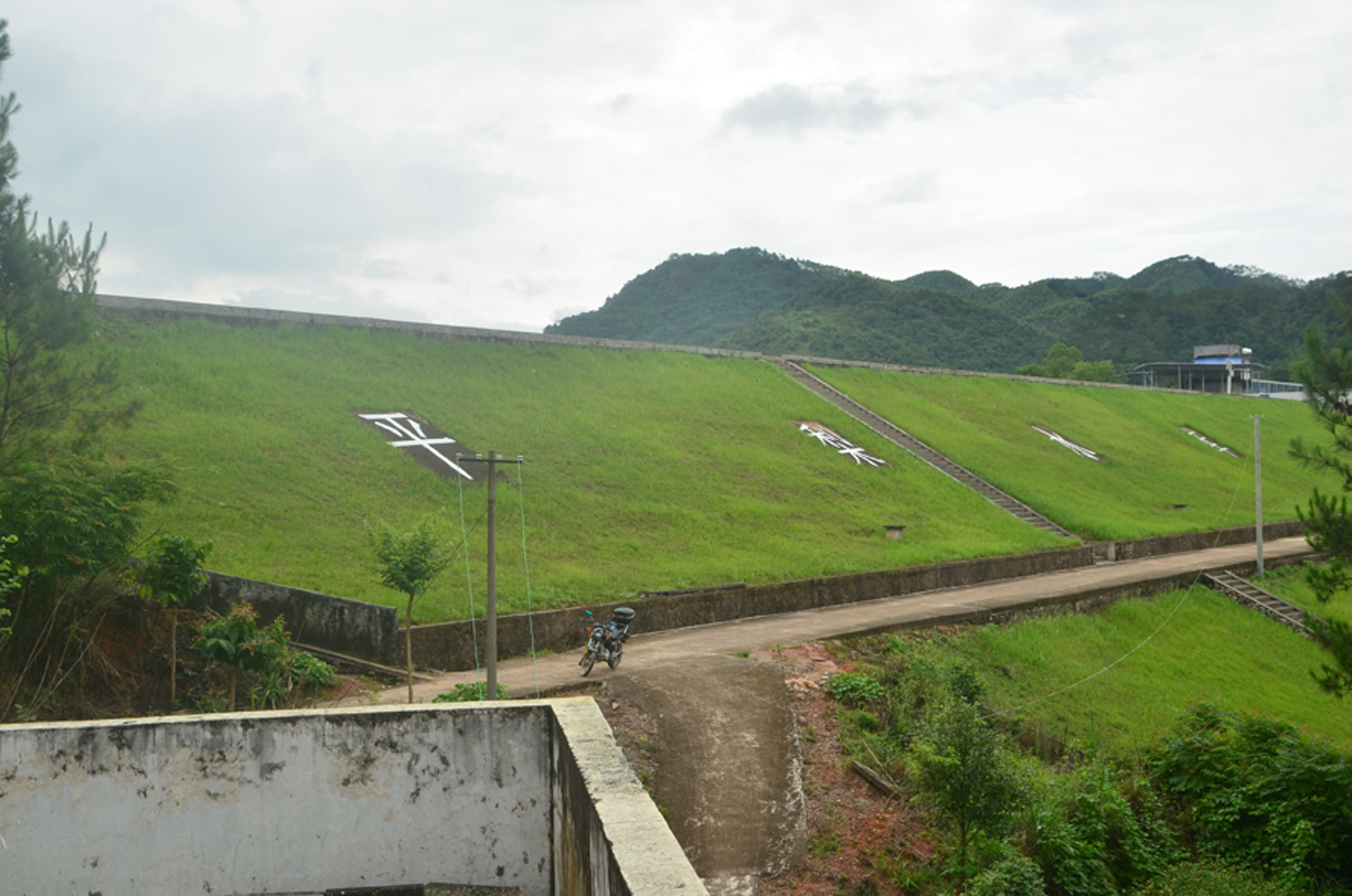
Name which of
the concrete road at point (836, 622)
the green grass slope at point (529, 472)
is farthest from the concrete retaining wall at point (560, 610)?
A: the green grass slope at point (529, 472)

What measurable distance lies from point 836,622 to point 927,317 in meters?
62.0

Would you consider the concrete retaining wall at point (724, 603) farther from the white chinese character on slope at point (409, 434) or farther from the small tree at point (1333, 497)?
the small tree at point (1333, 497)

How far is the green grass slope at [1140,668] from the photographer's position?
51.8 feet

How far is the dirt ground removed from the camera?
9.81 m

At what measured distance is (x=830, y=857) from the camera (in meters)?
10.1

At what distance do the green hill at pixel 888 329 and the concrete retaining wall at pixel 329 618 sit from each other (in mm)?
51048

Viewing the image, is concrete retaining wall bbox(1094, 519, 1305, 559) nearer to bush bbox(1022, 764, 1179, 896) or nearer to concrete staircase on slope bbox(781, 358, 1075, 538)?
concrete staircase on slope bbox(781, 358, 1075, 538)

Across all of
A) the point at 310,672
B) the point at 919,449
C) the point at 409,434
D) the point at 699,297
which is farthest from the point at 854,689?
the point at 699,297

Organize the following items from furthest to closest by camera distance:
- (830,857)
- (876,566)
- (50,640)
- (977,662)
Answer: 1. (876,566)
2. (977,662)
3. (50,640)
4. (830,857)

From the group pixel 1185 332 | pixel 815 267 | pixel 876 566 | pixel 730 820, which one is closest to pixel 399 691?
pixel 730 820

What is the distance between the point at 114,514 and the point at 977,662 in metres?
13.6

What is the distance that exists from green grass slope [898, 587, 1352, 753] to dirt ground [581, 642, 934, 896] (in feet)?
13.9

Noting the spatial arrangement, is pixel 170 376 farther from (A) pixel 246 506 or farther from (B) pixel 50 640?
(B) pixel 50 640

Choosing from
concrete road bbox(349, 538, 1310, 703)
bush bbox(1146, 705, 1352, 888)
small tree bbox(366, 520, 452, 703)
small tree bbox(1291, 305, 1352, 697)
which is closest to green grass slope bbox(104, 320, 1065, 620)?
concrete road bbox(349, 538, 1310, 703)
